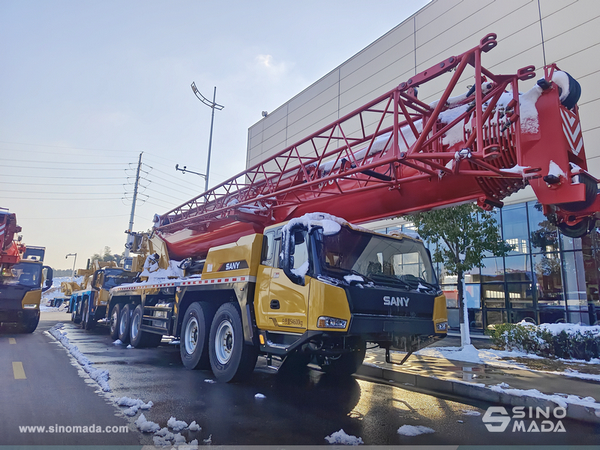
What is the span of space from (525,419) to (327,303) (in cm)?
296

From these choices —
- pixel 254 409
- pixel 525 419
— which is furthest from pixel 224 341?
pixel 525 419

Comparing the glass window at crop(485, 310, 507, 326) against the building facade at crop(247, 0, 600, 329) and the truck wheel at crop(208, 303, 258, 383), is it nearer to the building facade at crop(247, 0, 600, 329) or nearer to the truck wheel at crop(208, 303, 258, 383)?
the building facade at crop(247, 0, 600, 329)

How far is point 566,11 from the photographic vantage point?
1344cm

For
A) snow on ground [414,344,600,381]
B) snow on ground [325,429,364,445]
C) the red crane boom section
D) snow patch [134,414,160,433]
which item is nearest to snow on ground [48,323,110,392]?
snow patch [134,414,160,433]

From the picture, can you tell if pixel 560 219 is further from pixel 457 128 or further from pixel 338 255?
pixel 338 255

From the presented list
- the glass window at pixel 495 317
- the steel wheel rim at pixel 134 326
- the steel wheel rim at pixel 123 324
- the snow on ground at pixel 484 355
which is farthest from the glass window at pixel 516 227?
the steel wheel rim at pixel 123 324

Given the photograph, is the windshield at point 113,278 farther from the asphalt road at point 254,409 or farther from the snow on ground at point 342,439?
the snow on ground at point 342,439

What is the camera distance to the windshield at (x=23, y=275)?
517 inches

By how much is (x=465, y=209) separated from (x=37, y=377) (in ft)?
33.0

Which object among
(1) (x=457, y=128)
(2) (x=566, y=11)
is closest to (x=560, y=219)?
(1) (x=457, y=128)

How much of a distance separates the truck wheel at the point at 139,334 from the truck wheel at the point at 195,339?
299cm

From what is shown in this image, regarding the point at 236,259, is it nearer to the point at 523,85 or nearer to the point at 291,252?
the point at 291,252

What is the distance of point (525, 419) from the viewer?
5070 mm

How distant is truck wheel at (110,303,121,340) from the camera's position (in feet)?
40.1
